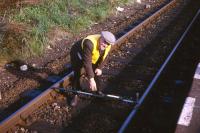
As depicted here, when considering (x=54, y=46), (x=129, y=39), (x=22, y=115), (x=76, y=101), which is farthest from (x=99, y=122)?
(x=129, y=39)

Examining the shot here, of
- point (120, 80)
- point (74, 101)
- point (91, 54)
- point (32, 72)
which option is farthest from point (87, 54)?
point (32, 72)

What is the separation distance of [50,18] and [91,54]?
6.39 m

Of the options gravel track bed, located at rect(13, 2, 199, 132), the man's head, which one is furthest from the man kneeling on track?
gravel track bed, located at rect(13, 2, 199, 132)

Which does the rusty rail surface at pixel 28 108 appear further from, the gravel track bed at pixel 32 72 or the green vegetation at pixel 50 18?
the green vegetation at pixel 50 18

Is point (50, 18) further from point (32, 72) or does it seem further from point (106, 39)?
point (106, 39)

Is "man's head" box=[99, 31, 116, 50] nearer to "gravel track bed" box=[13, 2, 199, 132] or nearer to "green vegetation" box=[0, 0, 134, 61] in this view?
"gravel track bed" box=[13, 2, 199, 132]

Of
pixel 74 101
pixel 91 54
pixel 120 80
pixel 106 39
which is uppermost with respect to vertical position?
pixel 106 39

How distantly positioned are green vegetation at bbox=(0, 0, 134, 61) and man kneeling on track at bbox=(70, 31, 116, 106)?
3191 millimetres

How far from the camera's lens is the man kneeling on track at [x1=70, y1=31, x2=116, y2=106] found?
6.41 m

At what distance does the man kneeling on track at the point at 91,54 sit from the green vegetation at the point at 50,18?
319 centimetres

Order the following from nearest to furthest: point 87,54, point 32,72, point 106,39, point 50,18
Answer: point 106,39 < point 87,54 < point 32,72 < point 50,18

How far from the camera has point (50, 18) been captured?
42.1 ft

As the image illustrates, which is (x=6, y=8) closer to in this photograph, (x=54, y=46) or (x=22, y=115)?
(x=54, y=46)

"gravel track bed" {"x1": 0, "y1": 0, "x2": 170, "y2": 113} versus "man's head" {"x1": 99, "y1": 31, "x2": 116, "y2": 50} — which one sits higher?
"man's head" {"x1": 99, "y1": 31, "x2": 116, "y2": 50}
